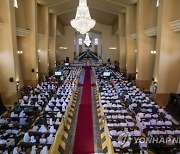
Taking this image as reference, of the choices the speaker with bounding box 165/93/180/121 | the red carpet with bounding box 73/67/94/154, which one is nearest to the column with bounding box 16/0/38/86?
the red carpet with bounding box 73/67/94/154

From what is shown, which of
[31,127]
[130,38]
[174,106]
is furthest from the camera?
[130,38]

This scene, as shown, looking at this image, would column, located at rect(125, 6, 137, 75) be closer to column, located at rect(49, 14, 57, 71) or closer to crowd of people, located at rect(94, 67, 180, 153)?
column, located at rect(49, 14, 57, 71)

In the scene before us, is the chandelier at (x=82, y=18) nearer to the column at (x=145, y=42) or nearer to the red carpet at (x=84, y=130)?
the red carpet at (x=84, y=130)

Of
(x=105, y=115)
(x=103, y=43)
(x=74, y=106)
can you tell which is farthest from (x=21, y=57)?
(x=103, y=43)

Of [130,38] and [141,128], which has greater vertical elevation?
[130,38]

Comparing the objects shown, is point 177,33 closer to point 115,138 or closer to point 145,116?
point 145,116

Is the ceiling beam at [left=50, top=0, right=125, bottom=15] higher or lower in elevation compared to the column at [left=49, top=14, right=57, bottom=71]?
higher

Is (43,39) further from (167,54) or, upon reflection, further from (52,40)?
(167,54)

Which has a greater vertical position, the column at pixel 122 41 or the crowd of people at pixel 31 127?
the column at pixel 122 41

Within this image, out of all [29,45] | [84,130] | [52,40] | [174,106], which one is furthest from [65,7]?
[84,130]

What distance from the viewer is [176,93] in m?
15.2

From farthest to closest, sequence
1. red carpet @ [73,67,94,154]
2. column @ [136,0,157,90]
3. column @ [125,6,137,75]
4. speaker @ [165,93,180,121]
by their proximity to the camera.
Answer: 1. column @ [125,6,137,75]
2. column @ [136,0,157,90]
3. speaker @ [165,93,180,121]
4. red carpet @ [73,67,94,154]

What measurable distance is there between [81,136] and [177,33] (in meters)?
9.81

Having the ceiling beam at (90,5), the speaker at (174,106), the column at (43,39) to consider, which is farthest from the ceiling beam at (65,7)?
the speaker at (174,106)
